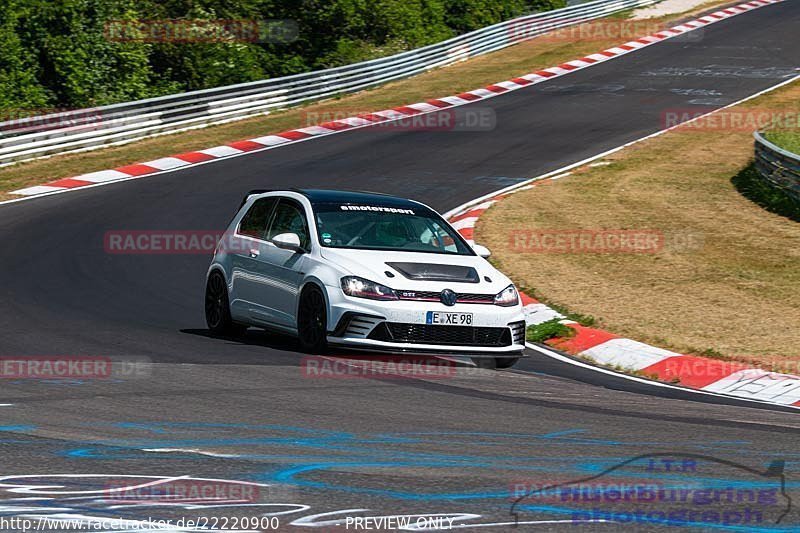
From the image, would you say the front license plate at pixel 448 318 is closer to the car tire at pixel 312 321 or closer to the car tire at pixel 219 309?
the car tire at pixel 312 321

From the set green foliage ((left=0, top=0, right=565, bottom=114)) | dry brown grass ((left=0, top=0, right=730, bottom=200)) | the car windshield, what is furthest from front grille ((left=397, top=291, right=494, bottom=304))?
green foliage ((left=0, top=0, right=565, bottom=114))

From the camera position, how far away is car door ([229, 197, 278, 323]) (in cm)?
1277

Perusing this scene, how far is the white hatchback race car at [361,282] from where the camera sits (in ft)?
37.3

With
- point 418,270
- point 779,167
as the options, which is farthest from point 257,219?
point 779,167

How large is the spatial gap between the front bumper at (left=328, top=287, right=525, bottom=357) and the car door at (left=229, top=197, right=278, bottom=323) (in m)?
1.40

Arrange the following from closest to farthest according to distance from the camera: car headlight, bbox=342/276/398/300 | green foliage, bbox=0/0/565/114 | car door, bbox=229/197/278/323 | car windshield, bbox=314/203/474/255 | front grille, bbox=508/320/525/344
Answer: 1. car headlight, bbox=342/276/398/300
2. front grille, bbox=508/320/525/344
3. car windshield, bbox=314/203/474/255
4. car door, bbox=229/197/278/323
5. green foliage, bbox=0/0/565/114

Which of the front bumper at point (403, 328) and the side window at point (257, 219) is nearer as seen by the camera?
the front bumper at point (403, 328)

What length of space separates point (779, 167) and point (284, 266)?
40.4 feet

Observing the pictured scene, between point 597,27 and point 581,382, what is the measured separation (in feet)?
133

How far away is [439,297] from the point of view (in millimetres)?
11492

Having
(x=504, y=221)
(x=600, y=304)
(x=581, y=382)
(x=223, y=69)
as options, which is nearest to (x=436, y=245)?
(x=581, y=382)
